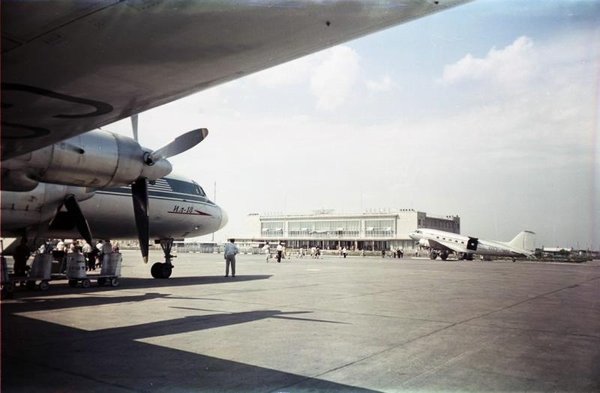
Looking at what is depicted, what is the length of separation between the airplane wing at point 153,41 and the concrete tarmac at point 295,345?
9.60 feet

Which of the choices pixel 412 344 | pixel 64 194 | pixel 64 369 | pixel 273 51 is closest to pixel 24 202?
pixel 64 194

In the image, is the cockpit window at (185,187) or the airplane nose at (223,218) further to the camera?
the airplane nose at (223,218)

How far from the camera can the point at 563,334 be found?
814cm

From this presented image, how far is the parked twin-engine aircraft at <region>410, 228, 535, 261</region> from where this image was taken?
66.6 metres

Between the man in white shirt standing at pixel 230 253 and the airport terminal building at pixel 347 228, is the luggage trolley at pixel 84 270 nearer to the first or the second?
the man in white shirt standing at pixel 230 253

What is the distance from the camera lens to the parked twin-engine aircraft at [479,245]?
219 ft

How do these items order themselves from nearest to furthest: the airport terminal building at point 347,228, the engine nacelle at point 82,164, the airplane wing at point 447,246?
the engine nacelle at point 82,164 → the airplane wing at point 447,246 → the airport terminal building at point 347,228

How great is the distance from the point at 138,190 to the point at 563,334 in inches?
380

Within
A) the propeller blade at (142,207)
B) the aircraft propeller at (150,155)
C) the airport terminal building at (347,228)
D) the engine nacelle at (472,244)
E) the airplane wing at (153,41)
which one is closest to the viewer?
the airplane wing at (153,41)

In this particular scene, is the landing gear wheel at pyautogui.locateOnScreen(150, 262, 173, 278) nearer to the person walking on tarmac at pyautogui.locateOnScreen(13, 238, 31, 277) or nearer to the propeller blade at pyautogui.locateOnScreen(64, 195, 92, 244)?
the person walking on tarmac at pyautogui.locateOnScreen(13, 238, 31, 277)

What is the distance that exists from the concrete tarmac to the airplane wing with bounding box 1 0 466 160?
2.93m

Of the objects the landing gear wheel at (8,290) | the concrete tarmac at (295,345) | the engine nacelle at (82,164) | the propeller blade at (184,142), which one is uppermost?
the propeller blade at (184,142)

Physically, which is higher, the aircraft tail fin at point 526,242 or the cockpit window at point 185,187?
the cockpit window at point 185,187

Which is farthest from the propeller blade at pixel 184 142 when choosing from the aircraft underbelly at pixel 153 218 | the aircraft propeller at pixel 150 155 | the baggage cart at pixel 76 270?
the aircraft underbelly at pixel 153 218
